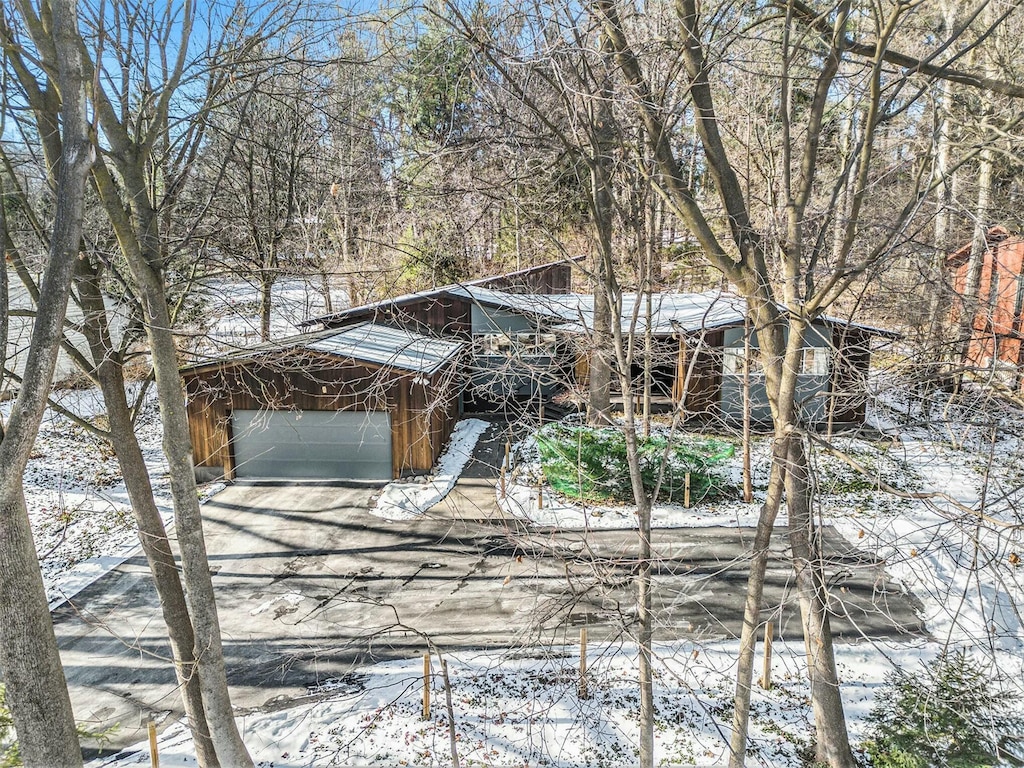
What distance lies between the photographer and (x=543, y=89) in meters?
7.26

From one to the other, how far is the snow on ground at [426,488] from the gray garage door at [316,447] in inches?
37.4

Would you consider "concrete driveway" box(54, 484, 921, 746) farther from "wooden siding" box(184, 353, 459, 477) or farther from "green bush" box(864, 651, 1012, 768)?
"wooden siding" box(184, 353, 459, 477)

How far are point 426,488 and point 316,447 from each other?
2976mm

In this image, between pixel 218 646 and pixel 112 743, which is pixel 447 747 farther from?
pixel 112 743

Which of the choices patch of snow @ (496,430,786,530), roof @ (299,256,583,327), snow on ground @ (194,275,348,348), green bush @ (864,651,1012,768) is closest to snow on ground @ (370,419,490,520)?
patch of snow @ (496,430,786,530)

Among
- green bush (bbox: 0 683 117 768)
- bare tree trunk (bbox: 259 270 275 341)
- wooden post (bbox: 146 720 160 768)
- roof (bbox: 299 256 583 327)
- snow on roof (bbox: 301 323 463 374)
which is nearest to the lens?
green bush (bbox: 0 683 117 768)

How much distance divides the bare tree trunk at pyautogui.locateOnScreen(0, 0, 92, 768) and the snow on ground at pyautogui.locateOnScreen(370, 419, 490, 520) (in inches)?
284

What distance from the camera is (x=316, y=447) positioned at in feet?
48.8

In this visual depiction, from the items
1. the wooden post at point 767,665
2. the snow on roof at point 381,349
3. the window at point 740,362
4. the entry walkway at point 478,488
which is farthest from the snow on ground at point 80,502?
the wooden post at point 767,665

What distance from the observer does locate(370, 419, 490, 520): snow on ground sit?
42.7 feet

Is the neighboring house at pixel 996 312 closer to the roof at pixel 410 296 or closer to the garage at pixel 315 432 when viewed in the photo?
the roof at pixel 410 296

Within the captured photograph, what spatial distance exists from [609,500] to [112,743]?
31.4ft

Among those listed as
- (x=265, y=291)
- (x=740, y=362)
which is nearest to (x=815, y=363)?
(x=740, y=362)

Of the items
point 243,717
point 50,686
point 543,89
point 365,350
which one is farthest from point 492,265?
Result: point 50,686
